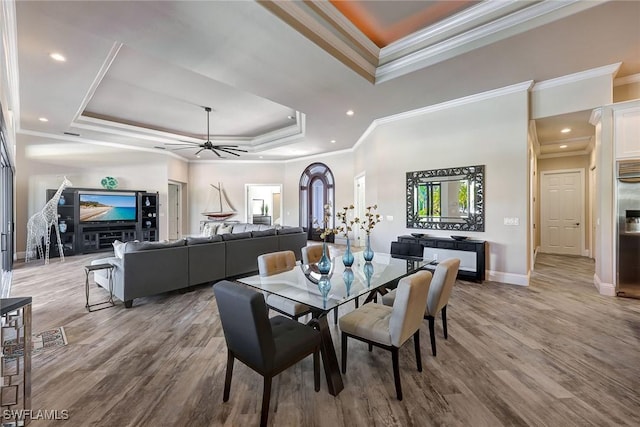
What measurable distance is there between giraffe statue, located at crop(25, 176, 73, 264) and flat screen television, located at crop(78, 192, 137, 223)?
760 mm

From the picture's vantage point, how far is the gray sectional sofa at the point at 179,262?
A: 358cm

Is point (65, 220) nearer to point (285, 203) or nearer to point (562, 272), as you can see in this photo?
point (285, 203)

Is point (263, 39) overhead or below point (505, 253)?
overhead

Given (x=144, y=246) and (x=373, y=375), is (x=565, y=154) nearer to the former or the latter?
(x=373, y=375)

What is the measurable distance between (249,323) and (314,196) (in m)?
8.37

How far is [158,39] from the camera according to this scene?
297 cm

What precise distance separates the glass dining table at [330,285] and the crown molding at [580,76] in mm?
3599

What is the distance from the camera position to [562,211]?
279 inches

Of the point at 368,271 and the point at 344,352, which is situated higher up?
the point at 368,271

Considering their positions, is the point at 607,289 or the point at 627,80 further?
the point at 627,80

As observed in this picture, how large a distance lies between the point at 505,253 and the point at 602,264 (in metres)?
1.21

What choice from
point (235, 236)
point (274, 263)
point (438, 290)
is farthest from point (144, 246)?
point (438, 290)

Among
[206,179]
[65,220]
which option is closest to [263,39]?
[65,220]

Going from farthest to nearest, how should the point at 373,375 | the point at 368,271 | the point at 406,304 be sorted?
the point at 368,271 < the point at 373,375 < the point at 406,304
